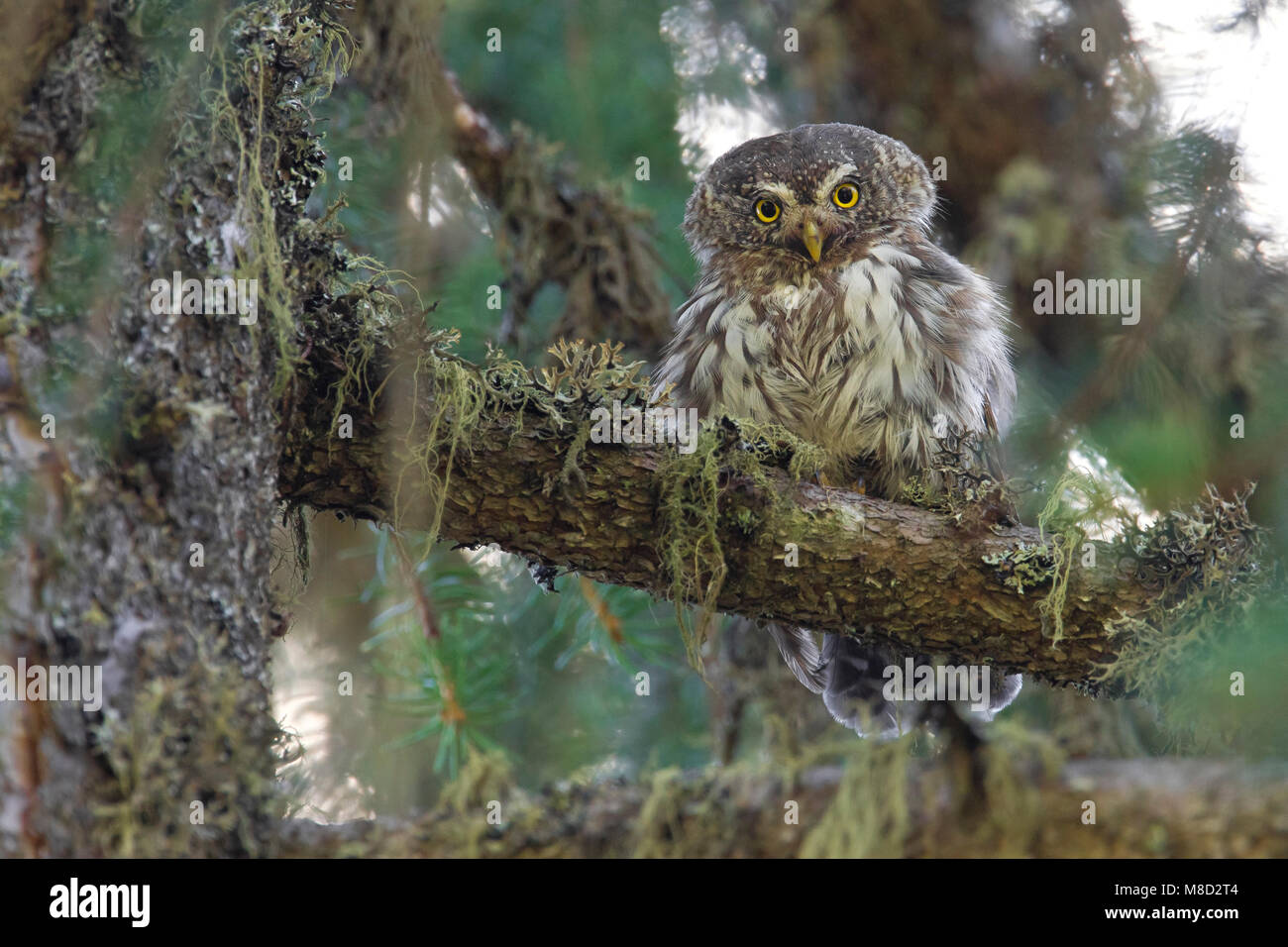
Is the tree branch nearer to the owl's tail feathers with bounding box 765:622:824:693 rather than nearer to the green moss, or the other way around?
the green moss

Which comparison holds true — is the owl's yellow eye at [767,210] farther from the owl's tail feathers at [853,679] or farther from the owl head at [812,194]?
the owl's tail feathers at [853,679]

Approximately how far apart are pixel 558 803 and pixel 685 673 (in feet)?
7.38

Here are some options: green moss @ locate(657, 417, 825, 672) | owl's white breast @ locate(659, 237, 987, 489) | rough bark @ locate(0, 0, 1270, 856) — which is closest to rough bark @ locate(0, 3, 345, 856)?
rough bark @ locate(0, 0, 1270, 856)

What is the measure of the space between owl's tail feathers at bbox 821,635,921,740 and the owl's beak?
4.19 ft

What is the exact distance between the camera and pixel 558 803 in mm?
2176

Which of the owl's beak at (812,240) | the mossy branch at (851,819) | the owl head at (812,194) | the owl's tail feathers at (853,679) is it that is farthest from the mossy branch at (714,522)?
the owl head at (812,194)

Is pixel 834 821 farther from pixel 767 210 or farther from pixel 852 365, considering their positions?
pixel 767 210

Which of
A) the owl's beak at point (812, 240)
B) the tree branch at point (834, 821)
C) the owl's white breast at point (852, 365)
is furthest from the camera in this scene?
the owl's beak at point (812, 240)

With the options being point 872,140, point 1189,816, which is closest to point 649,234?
point 872,140

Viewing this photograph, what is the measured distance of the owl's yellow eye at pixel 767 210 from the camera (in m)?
3.74

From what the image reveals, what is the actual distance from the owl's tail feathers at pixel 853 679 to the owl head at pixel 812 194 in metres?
1.31

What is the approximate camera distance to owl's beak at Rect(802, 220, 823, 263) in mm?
3557

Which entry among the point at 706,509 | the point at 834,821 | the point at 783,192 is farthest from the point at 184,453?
the point at 783,192
